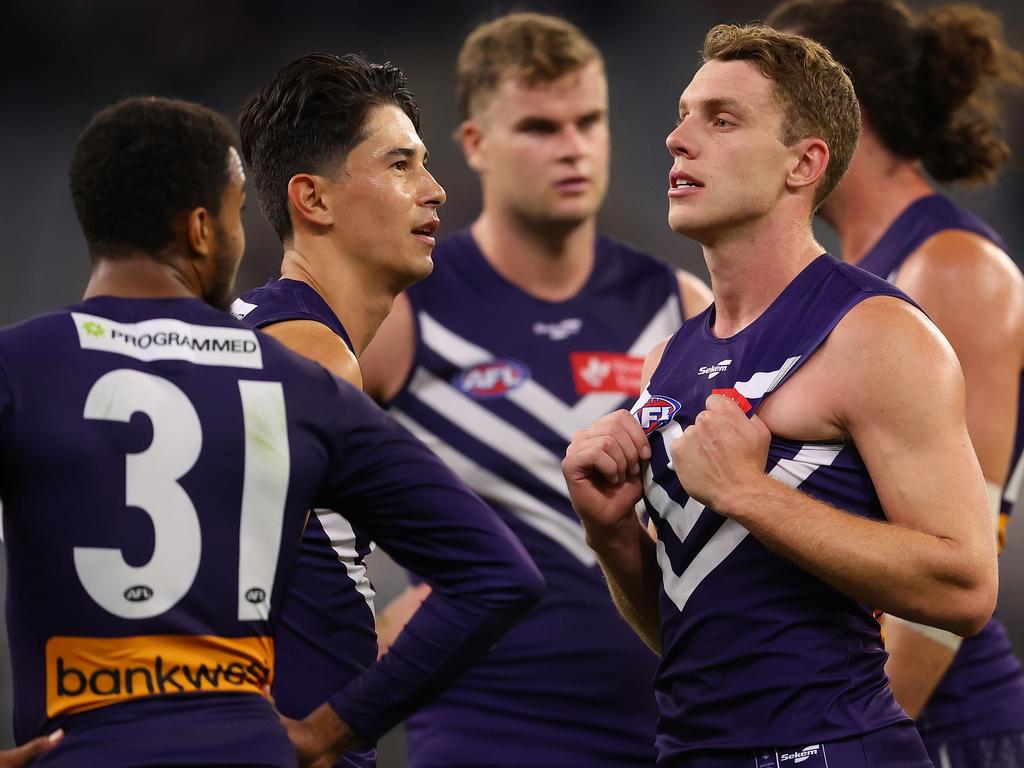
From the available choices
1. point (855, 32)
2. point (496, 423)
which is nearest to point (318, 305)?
point (496, 423)

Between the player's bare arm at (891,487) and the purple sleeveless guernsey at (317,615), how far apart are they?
33.4 inches

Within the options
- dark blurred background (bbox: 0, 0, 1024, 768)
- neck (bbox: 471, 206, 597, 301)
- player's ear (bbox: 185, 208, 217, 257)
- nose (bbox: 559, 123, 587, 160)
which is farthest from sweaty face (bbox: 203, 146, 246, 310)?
dark blurred background (bbox: 0, 0, 1024, 768)

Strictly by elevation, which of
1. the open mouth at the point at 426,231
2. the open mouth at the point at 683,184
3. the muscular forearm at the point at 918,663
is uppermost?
the open mouth at the point at 426,231

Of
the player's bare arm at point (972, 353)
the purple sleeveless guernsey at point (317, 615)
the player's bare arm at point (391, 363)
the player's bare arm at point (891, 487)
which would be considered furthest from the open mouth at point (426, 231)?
the player's bare arm at point (972, 353)

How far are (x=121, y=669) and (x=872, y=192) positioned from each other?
280 cm

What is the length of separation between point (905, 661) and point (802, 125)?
150 cm

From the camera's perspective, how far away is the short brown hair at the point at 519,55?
496cm

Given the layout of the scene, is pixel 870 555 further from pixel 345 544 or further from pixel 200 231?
pixel 200 231

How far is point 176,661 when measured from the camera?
2.25 metres

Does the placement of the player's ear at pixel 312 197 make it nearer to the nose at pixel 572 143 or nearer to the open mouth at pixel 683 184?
the open mouth at pixel 683 184

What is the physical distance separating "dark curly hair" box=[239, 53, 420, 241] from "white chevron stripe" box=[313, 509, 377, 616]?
2.37ft

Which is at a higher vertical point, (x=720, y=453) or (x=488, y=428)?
(x=488, y=428)

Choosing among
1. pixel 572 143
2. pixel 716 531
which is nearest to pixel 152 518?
pixel 716 531

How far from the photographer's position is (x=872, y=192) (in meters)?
4.16
